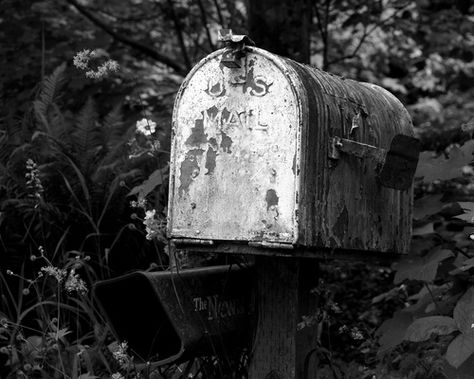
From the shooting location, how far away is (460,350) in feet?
6.94

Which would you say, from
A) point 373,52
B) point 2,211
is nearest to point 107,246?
point 2,211

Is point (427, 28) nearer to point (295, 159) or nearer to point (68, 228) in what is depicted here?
point (68, 228)

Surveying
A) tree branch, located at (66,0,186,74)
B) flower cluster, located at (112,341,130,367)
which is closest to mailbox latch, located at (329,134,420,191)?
flower cluster, located at (112,341,130,367)

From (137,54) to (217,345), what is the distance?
3546 mm

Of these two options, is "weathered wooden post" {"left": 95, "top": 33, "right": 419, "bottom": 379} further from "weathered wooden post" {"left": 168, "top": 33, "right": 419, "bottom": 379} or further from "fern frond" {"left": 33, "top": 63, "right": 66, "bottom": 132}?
"fern frond" {"left": 33, "top": 63, "right": 66, "bottom": 132}

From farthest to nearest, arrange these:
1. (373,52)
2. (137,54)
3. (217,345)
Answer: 1. (373,52)
2. (137,54)
3. (217,345)

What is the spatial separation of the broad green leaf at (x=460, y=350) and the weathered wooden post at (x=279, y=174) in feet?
1.52

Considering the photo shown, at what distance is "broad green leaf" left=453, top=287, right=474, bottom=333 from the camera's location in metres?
2.22

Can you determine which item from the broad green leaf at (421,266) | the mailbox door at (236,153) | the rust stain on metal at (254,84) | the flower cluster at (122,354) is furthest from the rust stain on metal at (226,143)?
the broad green leaf at (421,266)

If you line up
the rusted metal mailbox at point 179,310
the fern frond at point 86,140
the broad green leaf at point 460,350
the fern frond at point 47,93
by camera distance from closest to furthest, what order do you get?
1. the broad green leaf at point 460,350
2. the rusted metal mailbox at point 179,310
3. the fern frond at point 86,140
4. the fern frond at point 47,93

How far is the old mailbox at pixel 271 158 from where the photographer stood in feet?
7.22

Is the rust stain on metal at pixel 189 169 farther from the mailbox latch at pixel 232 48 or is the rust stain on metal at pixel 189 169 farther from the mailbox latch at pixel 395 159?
the mailbox latch at pixel 395 159

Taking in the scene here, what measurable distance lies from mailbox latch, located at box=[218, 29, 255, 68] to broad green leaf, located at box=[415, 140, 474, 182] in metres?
1.06

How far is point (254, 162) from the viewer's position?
7.41 ft
